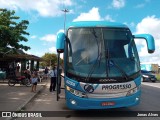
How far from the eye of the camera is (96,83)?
10164mm

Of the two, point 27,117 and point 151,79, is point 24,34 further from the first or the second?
point 27,117

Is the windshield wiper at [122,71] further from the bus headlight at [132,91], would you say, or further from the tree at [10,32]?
the tree at [10,32]

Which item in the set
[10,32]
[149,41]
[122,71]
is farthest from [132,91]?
[10,32]

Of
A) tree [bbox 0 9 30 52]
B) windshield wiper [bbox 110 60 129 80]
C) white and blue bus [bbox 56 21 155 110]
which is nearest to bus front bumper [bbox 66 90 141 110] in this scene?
white and blue bus [bbox 56 21 155 110]

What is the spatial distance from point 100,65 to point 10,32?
22651 millimetres

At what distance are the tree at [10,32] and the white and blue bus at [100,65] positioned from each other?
19568mm

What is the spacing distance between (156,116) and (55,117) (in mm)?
3360

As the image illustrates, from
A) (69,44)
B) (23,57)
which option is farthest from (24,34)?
(69,44)

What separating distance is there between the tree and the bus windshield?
19.6 m

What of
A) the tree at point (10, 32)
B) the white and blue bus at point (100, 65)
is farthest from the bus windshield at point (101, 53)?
the tree at point (10, 32)

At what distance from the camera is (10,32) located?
31734 mm

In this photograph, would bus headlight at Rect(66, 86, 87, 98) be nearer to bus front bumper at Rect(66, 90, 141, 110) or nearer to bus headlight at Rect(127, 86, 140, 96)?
bus front bumper at Rect(66, 90, 141, 110)

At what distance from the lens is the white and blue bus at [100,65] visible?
33.5 feet

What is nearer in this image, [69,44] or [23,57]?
[69,44]
